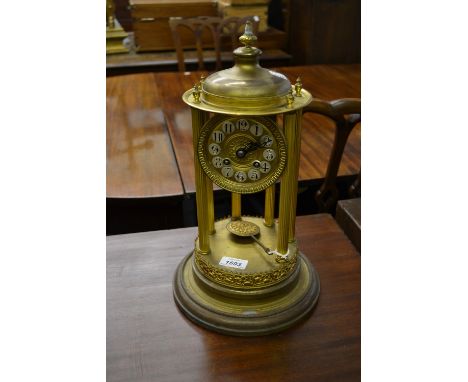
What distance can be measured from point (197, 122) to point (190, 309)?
0.35 m

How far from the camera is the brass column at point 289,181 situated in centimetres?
73

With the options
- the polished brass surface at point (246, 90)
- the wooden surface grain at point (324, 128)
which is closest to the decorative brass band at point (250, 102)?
the polished brass surface at point (246, 90)

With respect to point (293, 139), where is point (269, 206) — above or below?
below

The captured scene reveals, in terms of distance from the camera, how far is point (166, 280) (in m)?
0.91

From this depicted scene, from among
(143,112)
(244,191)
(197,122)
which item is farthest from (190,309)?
(143,112)

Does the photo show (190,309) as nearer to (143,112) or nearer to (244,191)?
(244,191)

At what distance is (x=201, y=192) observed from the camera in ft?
2.69

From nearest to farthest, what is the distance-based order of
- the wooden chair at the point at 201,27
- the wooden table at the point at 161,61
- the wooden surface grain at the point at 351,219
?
the wooden surface grain at the point at 351,219
the wooden chair at the point at 201,27
the wooden table at the point at 161,61

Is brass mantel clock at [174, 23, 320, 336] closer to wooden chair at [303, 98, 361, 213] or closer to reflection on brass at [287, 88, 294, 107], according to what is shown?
reflection on brass at [287, 88, 294, 107]

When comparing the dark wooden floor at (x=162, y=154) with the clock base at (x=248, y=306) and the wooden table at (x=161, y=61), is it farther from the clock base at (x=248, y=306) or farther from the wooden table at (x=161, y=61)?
the wooden table at (x=161, y=61)

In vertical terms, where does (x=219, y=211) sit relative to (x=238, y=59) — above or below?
below

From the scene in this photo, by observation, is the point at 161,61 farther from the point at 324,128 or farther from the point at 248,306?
the point at 248,306

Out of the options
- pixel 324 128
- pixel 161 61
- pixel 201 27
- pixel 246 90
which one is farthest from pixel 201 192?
pixel 161 61

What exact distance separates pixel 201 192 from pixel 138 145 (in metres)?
0.80
